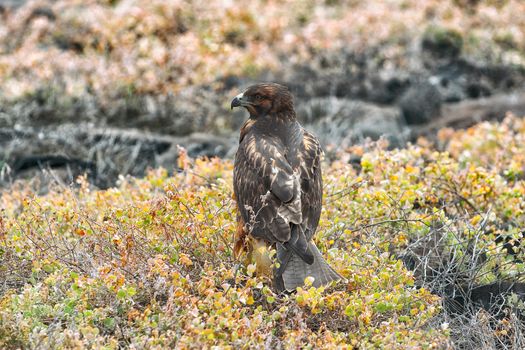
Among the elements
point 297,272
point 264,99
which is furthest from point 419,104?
point 297,272

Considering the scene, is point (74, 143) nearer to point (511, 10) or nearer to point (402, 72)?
point (402, 72)

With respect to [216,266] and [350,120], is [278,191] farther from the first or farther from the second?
[350,120]

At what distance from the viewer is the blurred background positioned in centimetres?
1189

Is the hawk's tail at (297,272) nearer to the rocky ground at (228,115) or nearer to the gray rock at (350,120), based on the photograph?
the rocky ground at (228,115)

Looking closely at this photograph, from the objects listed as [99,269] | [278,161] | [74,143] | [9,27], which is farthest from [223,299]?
[9,27]

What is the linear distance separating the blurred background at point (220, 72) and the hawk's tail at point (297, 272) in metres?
3.83

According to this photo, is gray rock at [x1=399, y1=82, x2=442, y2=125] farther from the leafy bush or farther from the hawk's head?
the hawk's head

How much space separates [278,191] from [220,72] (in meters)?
7.68

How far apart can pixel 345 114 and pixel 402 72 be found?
227 centimetres

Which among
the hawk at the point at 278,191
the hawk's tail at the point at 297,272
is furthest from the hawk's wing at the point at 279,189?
the hawk's tail at the point at 297,272

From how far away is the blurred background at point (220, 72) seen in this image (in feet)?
39.0

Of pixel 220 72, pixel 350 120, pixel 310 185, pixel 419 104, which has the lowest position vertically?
pixel 419 104

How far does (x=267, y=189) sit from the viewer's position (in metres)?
6.75

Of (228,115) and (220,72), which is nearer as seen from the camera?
(228,115)
